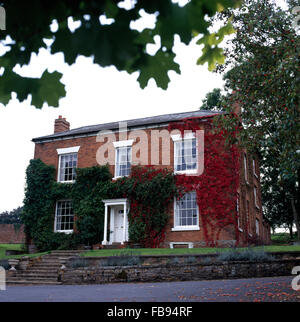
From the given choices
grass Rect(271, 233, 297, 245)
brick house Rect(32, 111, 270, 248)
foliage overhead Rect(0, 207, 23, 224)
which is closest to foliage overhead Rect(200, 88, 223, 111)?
brick house Rect(32, 111, 270, 248)

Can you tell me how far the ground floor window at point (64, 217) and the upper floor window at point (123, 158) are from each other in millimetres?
3705

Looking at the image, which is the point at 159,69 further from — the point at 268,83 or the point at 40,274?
the point at 40,274

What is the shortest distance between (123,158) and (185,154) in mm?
3824

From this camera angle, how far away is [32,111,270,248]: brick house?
1952 centimetres

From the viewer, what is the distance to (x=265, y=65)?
12.6 meters

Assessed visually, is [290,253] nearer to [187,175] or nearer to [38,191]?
[187,175]

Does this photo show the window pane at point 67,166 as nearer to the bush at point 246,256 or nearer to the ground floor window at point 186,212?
the ground floor window at point 186,212

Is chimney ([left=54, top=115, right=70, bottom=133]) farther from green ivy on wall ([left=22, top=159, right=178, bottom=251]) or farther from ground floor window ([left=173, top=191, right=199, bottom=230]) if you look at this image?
ground floor window ([left=173, top=191, right=199, bottom=230])

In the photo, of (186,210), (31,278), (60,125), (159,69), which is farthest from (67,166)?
(159,69)

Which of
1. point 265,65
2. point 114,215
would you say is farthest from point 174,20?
point 114,215

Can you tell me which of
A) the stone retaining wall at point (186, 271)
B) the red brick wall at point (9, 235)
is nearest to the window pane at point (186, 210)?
the stone retaining wall at point (186, 271)

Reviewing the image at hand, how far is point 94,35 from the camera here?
238 cm

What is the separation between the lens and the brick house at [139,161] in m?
19.5

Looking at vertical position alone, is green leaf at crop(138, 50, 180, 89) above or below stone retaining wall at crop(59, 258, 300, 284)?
above
